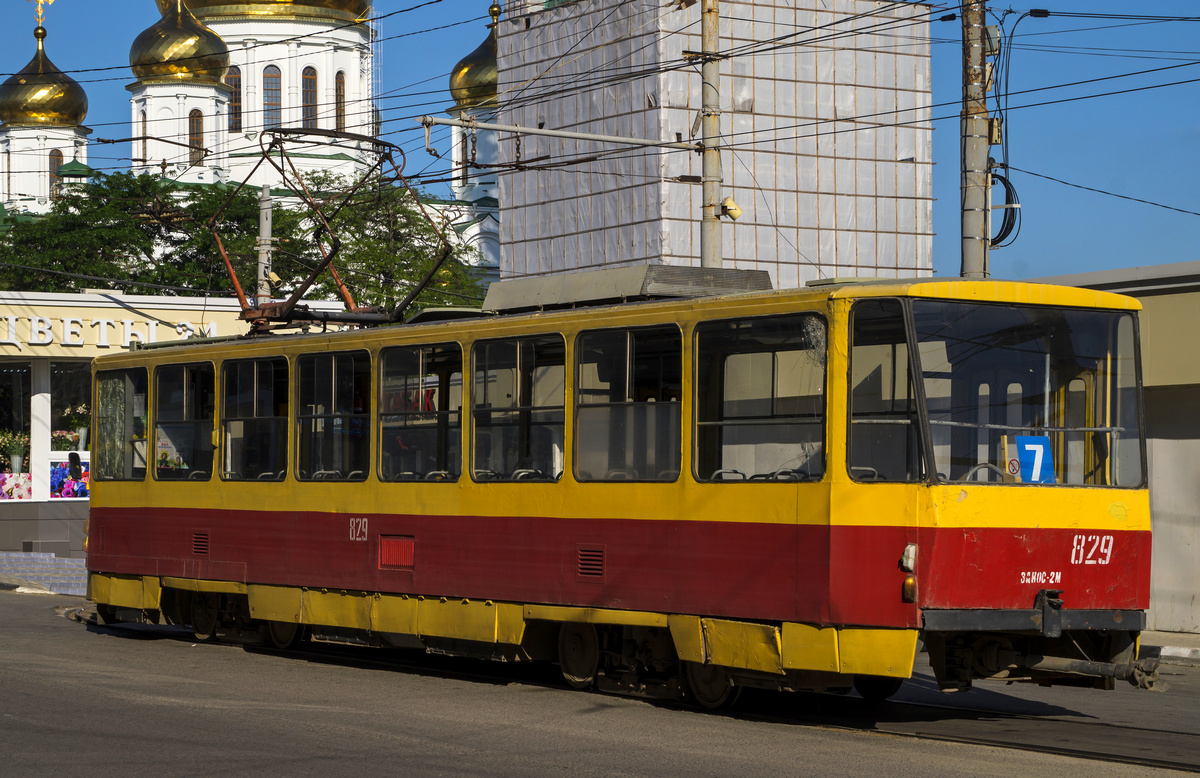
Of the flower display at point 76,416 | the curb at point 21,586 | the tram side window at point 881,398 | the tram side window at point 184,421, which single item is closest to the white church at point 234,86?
the flower display at point 76,416

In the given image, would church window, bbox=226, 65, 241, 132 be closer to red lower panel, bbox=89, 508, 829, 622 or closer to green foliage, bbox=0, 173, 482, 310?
green foliage, bbox=0, 173, 482, 310

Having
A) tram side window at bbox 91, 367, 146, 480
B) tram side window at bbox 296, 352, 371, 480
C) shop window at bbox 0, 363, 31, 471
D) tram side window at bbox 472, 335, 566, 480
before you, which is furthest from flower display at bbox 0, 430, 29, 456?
tram side window at bbox 472, 335, 566, 480

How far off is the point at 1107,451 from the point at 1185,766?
2335mm

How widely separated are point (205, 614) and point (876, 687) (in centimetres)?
752

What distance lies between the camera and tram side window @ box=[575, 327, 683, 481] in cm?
1125

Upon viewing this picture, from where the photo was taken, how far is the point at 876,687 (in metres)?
11.8

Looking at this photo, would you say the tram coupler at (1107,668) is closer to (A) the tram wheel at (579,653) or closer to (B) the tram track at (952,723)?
(B) the tram track at (952,723)

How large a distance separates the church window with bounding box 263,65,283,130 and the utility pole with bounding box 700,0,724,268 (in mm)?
61997

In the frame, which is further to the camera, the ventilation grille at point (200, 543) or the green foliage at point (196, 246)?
the green foliage at point (196, 246)

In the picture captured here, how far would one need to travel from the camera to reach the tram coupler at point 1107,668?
10180 millimetres

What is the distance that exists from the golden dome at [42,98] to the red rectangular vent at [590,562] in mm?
74925

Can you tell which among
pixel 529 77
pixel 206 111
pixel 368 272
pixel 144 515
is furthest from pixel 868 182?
pixel 144 515

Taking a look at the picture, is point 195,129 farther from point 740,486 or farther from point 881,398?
point 881,398

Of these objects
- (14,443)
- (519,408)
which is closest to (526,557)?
(519,408)
